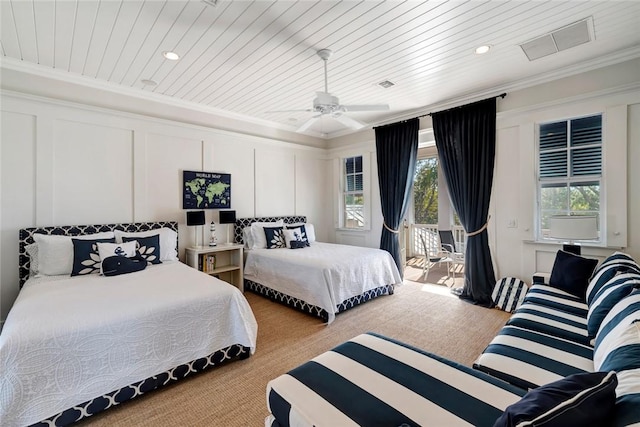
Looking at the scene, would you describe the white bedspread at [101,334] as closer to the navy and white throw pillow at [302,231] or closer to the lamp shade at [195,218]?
the lamp shade at [195,218]

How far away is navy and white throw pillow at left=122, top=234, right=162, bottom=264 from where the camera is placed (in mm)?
3313

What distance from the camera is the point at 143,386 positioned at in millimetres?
2039

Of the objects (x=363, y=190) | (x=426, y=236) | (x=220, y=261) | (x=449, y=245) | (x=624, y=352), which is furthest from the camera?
(x=426, y=236)

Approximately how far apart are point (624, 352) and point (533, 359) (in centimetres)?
54

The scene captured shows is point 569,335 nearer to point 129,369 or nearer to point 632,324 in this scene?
point 632,324

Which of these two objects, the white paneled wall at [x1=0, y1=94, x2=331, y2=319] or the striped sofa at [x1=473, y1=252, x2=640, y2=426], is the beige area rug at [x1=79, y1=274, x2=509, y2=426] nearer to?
the striped sofa at [x1=473, y1=252, x2=640, y2=426]

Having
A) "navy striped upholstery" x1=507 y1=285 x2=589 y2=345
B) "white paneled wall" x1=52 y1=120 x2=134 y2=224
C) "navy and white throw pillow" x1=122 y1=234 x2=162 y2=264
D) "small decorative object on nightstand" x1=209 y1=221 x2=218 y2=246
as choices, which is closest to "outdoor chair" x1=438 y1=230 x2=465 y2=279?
"navy striped upholstery" x1=507 y1=285 x2=589 y2=345

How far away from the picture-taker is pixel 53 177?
3246 millimetres


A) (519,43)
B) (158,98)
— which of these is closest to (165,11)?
(158,98)

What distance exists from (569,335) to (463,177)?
2.62m

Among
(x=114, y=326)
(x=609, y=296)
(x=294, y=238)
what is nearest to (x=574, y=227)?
(x=609, y=296)

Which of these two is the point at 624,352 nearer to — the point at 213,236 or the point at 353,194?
the point at 213,236

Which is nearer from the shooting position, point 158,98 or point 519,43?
point 519,43

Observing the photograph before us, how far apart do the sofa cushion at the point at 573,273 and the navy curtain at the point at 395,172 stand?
234cm
